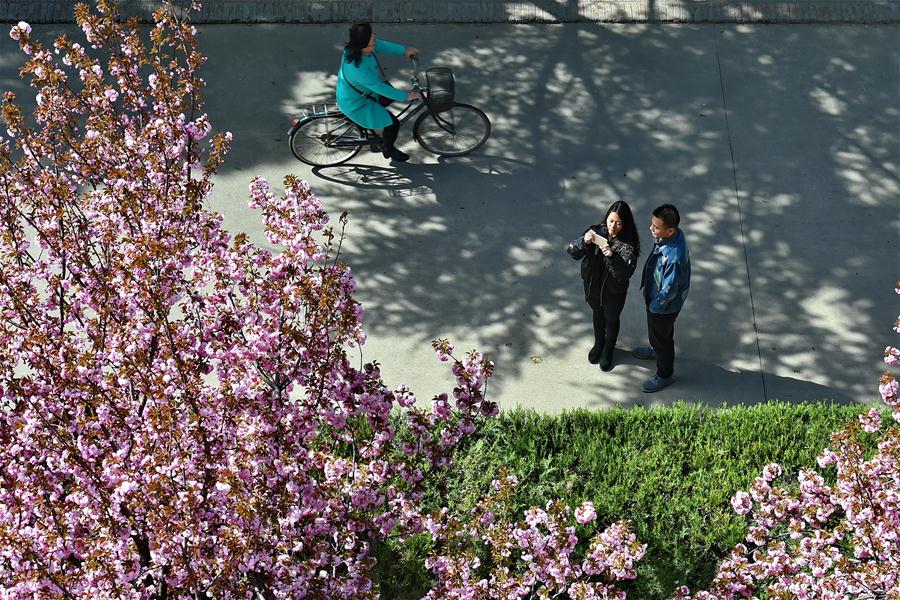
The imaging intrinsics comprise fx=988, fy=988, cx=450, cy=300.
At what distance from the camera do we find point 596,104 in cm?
959

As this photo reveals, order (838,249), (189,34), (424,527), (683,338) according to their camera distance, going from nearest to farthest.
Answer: (424,527), (189,34), (683,338), (838,249)

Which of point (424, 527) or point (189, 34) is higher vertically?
point (189, 34)

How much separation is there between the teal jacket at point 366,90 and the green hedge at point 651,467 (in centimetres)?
298

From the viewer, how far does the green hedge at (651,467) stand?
20.5 ft

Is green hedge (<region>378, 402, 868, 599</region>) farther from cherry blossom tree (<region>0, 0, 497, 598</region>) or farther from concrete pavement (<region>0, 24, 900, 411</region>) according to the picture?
cherry blossom tree (<region>0, 0, 497, 598</region>)

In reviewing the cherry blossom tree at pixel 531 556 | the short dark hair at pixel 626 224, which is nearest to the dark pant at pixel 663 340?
the short dark hair at pixel 626 224

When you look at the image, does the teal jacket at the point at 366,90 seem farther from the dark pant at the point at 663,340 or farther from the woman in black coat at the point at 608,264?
the dark pant at the point at 663,340

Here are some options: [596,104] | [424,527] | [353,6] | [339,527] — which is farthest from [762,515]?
[353,6]

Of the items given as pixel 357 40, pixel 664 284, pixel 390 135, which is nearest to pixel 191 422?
pixel 664 284

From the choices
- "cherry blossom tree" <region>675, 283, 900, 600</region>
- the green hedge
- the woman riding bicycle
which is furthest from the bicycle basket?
"cherry blossom tree" <region>675, 283, 900, 600</region>

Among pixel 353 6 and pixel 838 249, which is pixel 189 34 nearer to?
pixel 353 6

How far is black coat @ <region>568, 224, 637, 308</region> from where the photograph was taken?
21.2 ft

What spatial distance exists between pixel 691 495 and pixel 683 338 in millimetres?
1500

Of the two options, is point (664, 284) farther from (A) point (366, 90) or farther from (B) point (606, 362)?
(A) point (366, 90)
